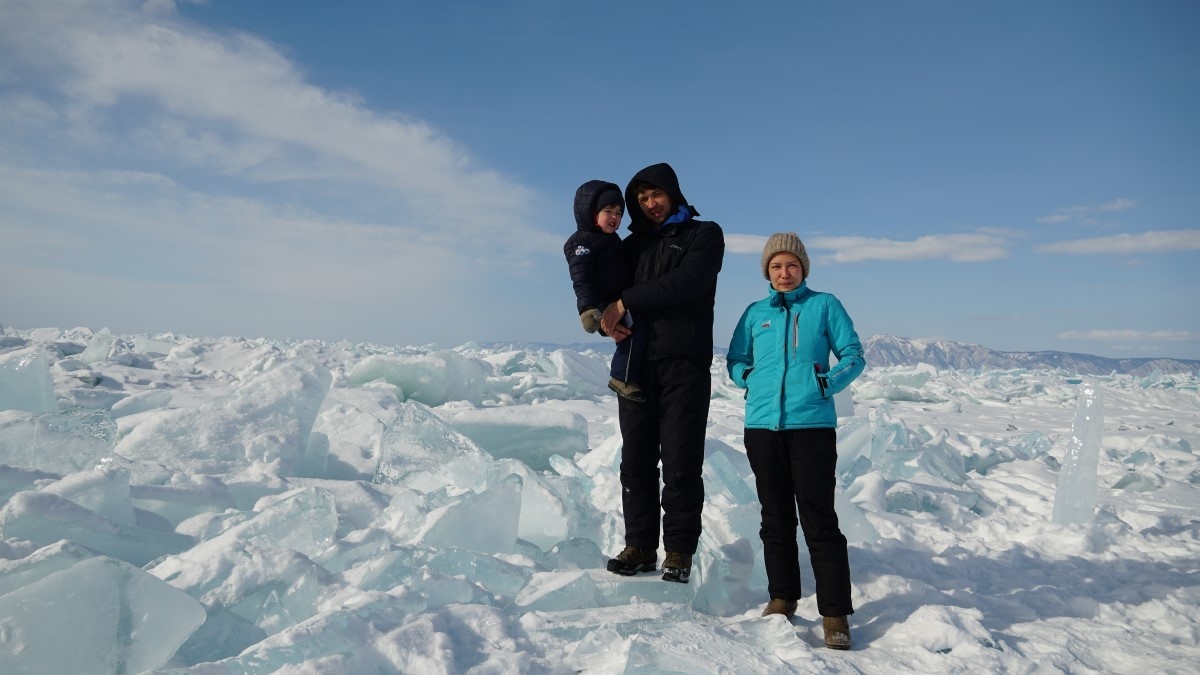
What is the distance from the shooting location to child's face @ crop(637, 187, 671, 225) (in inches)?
95.7

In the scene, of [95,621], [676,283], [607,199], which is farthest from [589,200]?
[95,621]

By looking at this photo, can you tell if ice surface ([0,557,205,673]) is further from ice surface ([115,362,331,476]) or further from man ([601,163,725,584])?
ice surface ([115,362,331,476])

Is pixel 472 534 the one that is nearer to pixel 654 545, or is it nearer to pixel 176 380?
pixel 654 545

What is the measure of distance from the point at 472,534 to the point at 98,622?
1176 millimetres

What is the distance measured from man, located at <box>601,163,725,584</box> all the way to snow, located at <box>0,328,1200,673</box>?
18cm

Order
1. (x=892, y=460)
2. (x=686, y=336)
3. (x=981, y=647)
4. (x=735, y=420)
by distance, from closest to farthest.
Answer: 1. (x=981, y=647)
2. (x=686, y=336)
3. (x=892, y=460)
4. (x=735, y=420)

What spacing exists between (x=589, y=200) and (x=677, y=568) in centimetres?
128

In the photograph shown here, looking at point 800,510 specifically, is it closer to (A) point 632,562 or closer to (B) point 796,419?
(B) point 796,419

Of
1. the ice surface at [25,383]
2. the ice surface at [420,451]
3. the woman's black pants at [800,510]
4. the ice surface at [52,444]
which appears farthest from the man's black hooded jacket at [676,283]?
the ice surface at [25,383]

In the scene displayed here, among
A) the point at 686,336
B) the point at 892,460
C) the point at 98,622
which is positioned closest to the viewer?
the point at 98,622

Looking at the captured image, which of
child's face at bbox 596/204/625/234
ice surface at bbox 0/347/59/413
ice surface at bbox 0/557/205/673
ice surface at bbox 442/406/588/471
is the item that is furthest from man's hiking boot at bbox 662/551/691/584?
ice surface at bbox 0/347/59/413

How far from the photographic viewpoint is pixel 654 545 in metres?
2.44

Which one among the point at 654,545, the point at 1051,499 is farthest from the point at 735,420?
the point at 654,545

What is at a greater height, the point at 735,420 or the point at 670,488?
the point at 670,488
